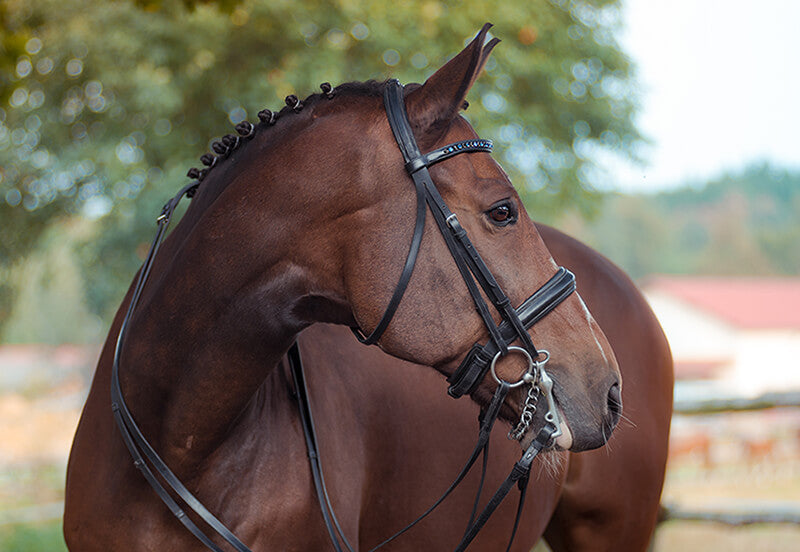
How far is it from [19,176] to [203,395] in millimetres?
9123

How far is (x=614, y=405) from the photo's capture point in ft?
6.72

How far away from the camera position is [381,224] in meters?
2.00

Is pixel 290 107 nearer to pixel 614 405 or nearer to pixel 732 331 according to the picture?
pixel 614 405

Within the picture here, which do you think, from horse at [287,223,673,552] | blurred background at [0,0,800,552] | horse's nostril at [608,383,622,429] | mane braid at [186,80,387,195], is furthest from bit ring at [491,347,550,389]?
blurred background at [0,0,800,552]

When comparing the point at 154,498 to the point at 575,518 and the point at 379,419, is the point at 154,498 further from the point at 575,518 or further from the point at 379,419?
the point at 575,518

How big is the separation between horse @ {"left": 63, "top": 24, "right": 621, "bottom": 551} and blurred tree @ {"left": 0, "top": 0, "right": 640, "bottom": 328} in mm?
6254

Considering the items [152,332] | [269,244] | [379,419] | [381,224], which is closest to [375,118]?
[381,224]

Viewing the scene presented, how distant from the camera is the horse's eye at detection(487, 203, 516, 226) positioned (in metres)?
2.01

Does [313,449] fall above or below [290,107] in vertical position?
below

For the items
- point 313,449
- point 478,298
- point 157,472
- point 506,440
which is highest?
point 478,298

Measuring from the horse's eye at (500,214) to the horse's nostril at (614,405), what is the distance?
528 mm

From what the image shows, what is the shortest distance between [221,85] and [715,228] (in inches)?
3374

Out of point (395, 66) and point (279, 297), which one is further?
point (395, 66)

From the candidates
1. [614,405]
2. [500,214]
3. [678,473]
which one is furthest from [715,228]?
[500,214]
